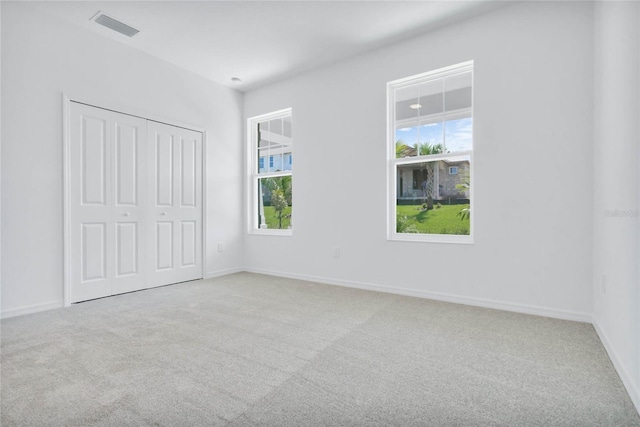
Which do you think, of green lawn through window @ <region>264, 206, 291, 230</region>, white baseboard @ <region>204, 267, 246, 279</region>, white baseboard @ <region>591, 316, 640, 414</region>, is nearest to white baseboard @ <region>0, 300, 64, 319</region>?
white baseboard @ <region>204, 267, 246, 279</region>

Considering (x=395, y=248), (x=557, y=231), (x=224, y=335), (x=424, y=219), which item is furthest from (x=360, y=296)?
(x=557, y=231)

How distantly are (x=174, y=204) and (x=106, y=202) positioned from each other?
2.71ft

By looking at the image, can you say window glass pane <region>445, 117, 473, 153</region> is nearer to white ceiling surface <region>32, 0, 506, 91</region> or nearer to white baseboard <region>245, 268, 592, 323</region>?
white ceiling surface <region>32, 0, 506, 91</region>

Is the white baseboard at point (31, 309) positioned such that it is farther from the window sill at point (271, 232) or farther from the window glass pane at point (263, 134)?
the window glass pane at point (263, 134)

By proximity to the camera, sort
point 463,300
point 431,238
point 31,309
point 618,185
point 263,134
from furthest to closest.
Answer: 1. point 263,134
2. point 431,238
3. point 463,300
4. point 31,309
5. point 618,185

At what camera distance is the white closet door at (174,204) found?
4.07 meters

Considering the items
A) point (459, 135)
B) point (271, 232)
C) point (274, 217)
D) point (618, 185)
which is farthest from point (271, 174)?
point (618, 185)

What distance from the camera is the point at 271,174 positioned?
5.00 metres

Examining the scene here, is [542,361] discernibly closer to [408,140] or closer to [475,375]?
[475,375]

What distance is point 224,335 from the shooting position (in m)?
2.45

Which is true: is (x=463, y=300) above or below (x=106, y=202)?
below

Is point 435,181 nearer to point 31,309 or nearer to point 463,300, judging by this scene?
point 463,300

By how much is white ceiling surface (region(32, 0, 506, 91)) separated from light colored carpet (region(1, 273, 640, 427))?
2.84 m

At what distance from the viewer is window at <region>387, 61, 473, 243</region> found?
3.45 metres
